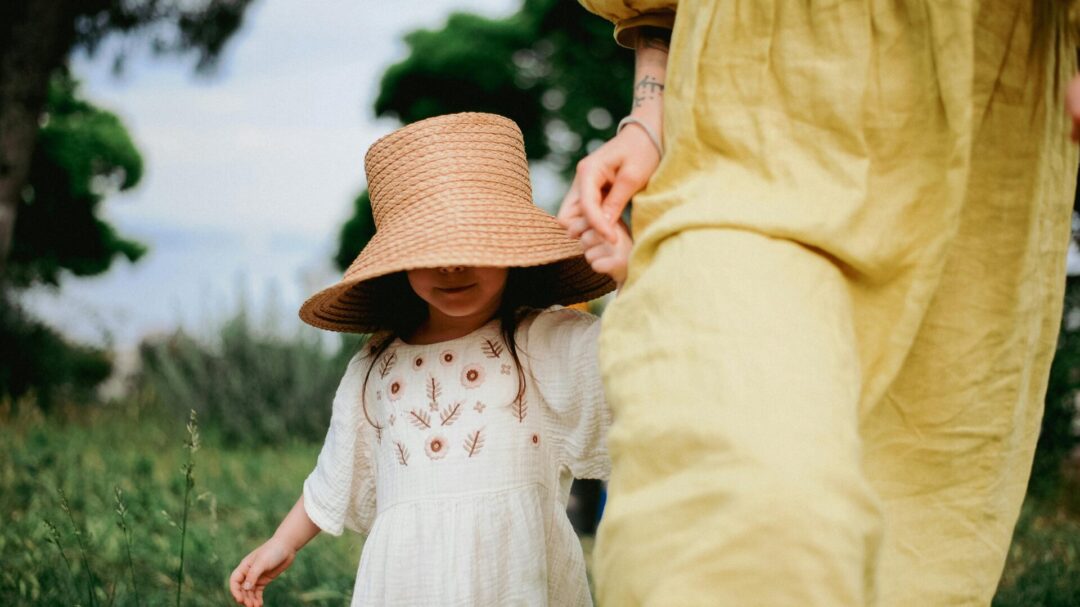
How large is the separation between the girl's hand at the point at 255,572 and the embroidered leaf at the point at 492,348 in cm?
58

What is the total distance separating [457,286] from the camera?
71.4 inches

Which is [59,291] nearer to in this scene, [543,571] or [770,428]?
[543,571]

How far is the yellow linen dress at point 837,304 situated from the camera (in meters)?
0.87

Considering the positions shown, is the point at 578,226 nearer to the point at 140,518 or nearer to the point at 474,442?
the point at 474,442

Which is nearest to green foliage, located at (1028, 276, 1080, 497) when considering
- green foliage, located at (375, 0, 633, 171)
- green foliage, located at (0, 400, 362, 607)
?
green foliage, located at (0, 400, 362, 607)

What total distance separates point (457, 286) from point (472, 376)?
7.1 inches

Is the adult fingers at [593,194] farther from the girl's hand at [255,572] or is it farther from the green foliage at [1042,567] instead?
the green foliage at [1042,567]

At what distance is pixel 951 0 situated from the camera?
3.43 ft

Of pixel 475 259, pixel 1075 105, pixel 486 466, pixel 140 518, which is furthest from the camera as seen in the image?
pixel 140 518

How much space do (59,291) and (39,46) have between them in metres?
4.08

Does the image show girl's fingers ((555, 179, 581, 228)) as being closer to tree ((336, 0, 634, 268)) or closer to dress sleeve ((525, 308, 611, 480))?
dress sleeve ((525, 308, 611, 480))

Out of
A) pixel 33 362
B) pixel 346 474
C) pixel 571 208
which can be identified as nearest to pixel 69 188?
pixel 33 362

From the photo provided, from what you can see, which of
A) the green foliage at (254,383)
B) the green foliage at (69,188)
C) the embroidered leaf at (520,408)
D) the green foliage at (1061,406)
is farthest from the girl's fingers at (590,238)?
the green foliage at (69,188)

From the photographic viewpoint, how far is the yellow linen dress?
2.85ft
